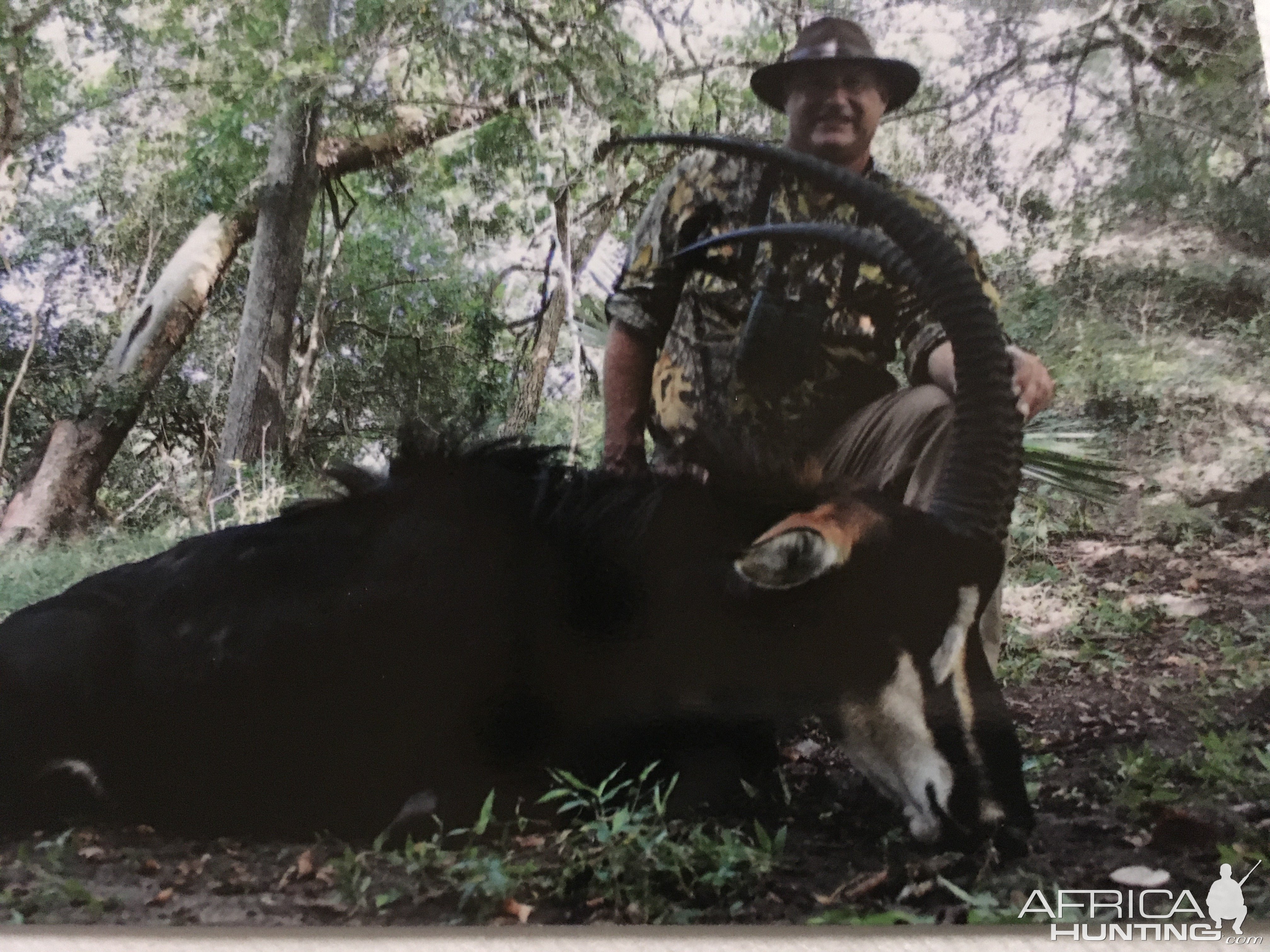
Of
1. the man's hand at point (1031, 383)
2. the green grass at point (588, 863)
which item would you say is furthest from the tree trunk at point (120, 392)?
the man's hand at point (1031, 383)

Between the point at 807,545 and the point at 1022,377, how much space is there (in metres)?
0.48

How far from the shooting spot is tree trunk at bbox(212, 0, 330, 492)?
68.7 inches

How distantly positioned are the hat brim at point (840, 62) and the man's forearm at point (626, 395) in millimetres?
499

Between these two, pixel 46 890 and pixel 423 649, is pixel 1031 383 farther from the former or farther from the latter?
pixel 46 890

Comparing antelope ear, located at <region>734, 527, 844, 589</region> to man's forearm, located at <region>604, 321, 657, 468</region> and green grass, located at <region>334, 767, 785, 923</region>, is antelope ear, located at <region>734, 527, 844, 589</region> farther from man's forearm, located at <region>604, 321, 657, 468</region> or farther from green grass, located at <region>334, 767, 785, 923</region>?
green grass, located at <region>334, 767, 785, 923</region>

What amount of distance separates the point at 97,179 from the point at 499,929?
1.55m

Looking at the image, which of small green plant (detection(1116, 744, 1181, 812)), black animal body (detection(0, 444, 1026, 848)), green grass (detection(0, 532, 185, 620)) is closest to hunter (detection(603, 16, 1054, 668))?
black animal body (detection(0, 444, 1026, 848))

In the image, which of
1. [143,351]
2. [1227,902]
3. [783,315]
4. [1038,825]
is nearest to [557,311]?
[783,315]

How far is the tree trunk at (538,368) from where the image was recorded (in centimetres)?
170

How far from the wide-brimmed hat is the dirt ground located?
87 cm

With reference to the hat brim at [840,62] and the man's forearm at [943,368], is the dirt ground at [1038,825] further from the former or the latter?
the hat brim at [840,62]

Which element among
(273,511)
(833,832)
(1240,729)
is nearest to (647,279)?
(273,511)

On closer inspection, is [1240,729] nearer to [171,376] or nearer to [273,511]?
[273,511]

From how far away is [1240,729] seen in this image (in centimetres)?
161
